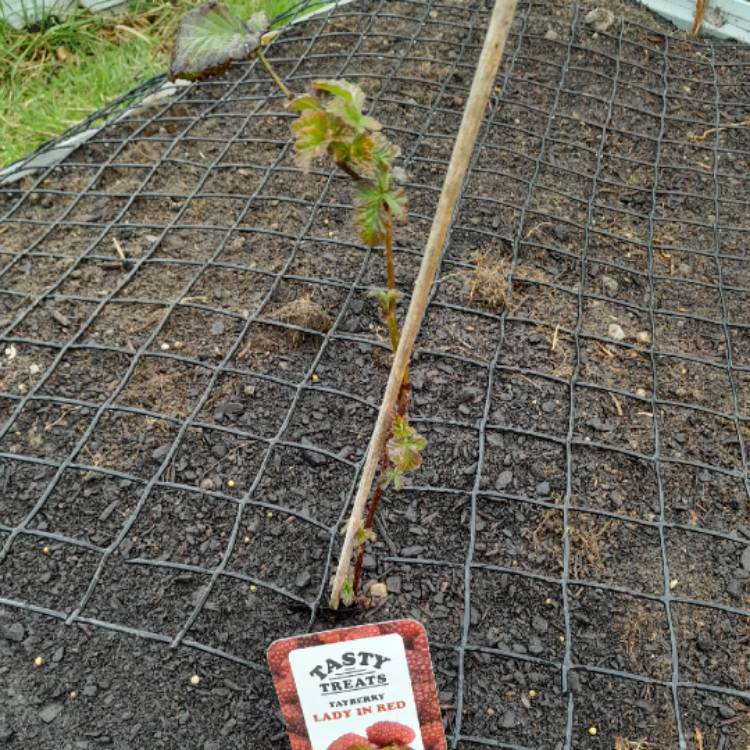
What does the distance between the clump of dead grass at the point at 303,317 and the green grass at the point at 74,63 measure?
127cm

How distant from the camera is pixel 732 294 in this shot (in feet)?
5.57

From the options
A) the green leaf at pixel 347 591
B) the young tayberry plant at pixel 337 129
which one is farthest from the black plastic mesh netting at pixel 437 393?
the young tayberry plant at pixel 337 129

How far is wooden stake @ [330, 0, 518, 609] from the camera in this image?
617 mm

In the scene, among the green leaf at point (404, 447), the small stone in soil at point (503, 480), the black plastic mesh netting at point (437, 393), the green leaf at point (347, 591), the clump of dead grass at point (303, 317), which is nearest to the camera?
the green leaf at point (404, 447)

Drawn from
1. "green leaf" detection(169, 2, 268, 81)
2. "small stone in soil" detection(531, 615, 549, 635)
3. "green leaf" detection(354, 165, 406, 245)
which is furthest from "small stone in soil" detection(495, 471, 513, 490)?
"green leaf" detection(169, 2, 268, 81)

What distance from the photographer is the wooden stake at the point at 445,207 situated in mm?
617

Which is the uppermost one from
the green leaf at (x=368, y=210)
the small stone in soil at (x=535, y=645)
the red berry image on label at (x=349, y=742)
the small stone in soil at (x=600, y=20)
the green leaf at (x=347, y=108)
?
the green leaf at (x=347, y=108)

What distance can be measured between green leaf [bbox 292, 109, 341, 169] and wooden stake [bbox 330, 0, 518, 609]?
4.4 inches

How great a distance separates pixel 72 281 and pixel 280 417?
599mm

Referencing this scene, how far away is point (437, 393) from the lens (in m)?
1.44

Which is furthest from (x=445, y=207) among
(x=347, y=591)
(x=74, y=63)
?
(x=74, y=63)

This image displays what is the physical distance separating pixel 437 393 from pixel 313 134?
0.78 metres

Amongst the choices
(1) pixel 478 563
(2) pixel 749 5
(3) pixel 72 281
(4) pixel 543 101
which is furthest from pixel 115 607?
(2) pixel 749 5

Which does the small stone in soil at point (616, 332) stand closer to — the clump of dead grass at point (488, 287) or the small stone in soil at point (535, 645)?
the clump of dead grass at point (488, 287)
